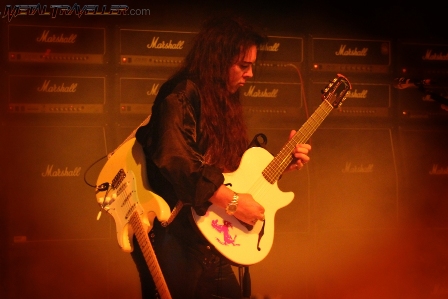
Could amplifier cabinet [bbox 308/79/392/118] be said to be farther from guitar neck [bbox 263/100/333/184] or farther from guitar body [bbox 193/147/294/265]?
guitar body [bbox 193/147/294/265]

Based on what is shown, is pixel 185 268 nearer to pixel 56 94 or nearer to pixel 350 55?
pixel 56 94

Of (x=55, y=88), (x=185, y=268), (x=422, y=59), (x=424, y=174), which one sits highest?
(x=422, y=59)

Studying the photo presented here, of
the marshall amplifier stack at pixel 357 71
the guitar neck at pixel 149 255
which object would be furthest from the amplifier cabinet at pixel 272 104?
the guitar neck at pixel 149 255

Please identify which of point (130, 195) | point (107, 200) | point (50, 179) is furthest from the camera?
point (50, 179)

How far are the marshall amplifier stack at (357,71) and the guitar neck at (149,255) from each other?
1.93m

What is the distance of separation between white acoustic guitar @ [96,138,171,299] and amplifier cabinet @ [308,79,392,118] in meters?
1.87

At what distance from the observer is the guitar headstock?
2865mm

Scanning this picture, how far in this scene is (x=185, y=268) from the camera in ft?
8.16

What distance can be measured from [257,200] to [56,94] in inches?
66.3

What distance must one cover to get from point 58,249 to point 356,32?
8.24 ft

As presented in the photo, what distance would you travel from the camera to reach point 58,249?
3658mm

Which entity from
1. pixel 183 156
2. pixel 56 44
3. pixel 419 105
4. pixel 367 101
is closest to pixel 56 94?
pixel 56 44

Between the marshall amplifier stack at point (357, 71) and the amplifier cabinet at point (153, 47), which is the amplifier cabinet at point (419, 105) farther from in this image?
the amplifier cabinet at point (153, 47)

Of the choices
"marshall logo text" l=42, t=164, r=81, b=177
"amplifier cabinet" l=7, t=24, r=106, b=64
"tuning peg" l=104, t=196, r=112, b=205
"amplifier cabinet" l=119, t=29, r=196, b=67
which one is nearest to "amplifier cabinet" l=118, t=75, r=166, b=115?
"amplifier cabinet" l=119, t=29, r=196, b=67
